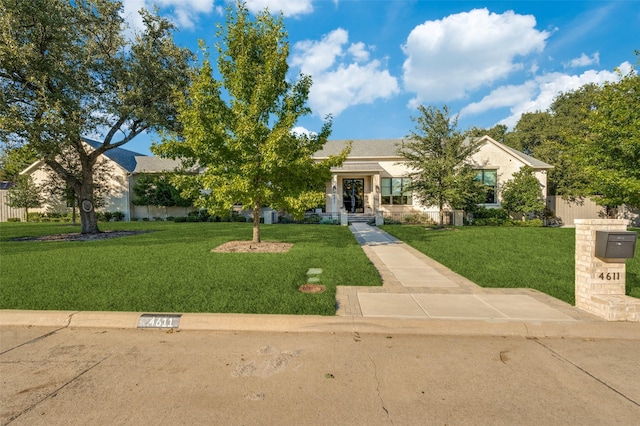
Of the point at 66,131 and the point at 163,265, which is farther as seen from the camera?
the point at 66,131

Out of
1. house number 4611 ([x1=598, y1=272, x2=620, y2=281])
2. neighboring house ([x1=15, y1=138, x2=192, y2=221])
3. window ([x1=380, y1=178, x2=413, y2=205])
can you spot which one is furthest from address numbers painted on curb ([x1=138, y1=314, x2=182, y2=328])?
neighboring house ([x1=15, y1=138, x2=192, y2=221])

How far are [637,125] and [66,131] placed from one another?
2064cm

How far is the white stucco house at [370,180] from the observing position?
21.7m

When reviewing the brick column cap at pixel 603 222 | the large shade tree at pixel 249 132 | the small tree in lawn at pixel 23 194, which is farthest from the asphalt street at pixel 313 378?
the small tree in lawn at pixel 23 194

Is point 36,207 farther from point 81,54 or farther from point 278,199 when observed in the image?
point 278,199

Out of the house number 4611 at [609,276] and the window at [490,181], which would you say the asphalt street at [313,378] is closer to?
the house number 4611 at [609,276]

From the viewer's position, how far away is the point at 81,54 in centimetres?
1173

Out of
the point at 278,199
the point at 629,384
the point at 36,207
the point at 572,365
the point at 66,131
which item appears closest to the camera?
the point at 629,384

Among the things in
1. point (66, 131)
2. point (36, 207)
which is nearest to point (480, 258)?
point (66, 131)

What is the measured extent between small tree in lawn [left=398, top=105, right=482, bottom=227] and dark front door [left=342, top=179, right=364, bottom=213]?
6636 millimetres

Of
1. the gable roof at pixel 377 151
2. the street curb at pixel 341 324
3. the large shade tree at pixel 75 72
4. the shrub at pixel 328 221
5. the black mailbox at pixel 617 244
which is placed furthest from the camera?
the gable roof at pixel 377 151

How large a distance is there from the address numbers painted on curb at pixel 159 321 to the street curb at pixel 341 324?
0.07m

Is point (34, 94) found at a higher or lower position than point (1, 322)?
higher

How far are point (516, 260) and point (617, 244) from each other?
13.9ft
